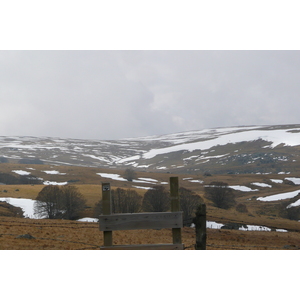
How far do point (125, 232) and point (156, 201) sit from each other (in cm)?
2704

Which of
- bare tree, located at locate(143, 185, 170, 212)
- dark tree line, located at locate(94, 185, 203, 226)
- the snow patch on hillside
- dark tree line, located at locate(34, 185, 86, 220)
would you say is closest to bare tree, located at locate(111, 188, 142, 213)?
dark tree line, located at locate(94, 185, 203, 226)

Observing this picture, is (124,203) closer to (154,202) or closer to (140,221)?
(154,202)

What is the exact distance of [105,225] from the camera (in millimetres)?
9156

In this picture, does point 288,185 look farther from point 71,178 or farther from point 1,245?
point 1,245

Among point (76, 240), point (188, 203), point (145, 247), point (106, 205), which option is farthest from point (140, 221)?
point (188, 203)

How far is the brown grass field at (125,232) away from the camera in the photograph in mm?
13805

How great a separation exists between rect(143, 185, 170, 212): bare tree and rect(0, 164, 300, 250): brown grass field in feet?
23.3

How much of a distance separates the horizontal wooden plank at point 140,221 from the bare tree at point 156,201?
3939cm

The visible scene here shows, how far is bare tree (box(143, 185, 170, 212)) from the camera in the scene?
4863 cm

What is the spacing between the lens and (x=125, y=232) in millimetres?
22125

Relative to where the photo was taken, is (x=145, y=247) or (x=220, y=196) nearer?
(x=145, y=247)

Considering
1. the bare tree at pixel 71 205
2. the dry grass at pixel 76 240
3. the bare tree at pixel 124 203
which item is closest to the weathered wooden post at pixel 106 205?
the dry grass at pixel 76 240

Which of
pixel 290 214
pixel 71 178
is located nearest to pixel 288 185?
pixel 290 214

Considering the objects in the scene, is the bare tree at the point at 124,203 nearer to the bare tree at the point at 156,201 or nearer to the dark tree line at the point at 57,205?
the bare tree at the point at 156,201
